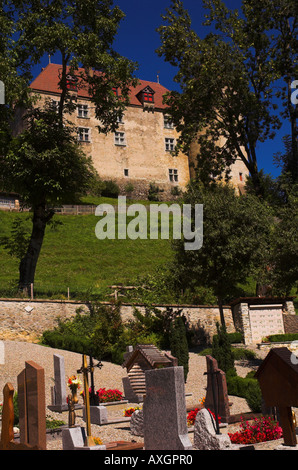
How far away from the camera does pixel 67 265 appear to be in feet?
106

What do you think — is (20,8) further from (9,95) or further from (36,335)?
(36,335)

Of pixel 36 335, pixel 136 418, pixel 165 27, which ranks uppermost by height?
pixel 165 27

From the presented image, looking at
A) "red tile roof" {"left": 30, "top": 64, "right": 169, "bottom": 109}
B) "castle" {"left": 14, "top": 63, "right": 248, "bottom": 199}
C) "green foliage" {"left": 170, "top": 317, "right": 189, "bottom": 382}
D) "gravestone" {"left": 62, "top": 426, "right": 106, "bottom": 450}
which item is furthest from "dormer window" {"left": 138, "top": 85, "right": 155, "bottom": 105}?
"gravestone" {"left": 62, "top": 426, "right": 106, "bottom": 450}

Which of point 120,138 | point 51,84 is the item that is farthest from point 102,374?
point 120,138

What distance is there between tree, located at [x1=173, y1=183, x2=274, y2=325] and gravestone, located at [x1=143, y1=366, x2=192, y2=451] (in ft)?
51.9

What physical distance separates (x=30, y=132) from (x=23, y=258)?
19.3ft

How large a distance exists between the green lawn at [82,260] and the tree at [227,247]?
4576 millimetres

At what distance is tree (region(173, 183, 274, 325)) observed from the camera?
23.4 m

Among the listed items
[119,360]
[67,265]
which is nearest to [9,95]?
[119,360]

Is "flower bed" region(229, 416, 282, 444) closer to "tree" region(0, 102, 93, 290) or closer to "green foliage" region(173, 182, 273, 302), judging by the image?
"green foliage" region(173, 182, 273, 302)

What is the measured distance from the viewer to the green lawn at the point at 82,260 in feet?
92.6

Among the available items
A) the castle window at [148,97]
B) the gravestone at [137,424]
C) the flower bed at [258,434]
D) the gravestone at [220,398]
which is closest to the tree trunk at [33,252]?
the gravestone at [220,398]
